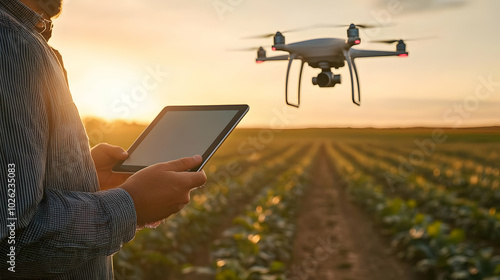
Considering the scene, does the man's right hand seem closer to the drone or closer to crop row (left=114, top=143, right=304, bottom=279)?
the drone

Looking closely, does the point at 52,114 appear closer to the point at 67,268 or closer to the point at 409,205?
the point at 67,268

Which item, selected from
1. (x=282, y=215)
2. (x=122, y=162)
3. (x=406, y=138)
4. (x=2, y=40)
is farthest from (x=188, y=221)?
(x=406, y=138)

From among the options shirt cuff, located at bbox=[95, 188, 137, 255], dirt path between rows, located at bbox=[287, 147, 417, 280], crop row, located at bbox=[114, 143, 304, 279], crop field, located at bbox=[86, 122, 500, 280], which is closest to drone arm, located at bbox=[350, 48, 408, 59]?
shirt cuff, located at bbox=[95, 188, 137, 255]

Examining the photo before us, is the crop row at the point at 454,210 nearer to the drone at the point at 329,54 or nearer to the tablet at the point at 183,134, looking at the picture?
the tablet at the point at 183,134

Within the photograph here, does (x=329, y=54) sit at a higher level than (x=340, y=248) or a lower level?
higher

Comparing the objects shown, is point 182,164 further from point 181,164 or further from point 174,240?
point 174,240

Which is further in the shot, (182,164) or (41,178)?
(182,164)

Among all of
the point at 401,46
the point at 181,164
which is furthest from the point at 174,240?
the point at 401,46
